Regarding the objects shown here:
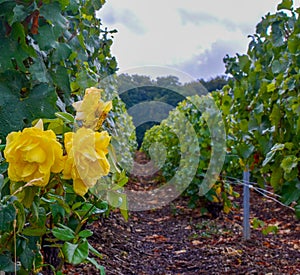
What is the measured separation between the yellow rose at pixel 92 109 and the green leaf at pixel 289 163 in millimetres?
1688

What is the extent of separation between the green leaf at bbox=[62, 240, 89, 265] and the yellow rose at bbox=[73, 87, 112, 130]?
0.25m

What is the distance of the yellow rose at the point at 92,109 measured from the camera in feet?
3.01

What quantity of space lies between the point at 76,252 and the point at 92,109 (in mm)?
301

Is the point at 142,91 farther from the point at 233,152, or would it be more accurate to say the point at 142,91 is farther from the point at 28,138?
the point at 28,138

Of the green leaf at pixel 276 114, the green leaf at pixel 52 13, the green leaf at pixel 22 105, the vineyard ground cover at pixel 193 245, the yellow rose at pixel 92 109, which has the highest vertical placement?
the green leaf at pixel 52 13

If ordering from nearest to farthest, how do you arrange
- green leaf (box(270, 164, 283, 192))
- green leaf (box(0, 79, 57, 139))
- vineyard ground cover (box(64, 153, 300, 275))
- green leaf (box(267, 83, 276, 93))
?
green leaf (box(0, 79, 57, 139)), green leaf (box(270, 164, 283, 192)), green leaf (box(267, 83, 276, 93)), vineyard ground cover (box(64, 153, 300, 275))

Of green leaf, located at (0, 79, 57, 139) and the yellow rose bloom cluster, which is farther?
green leaf, located at (0, 79, 57, 139)

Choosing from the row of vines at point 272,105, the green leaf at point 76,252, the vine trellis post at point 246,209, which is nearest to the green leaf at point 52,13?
the green leaf at point 76,252

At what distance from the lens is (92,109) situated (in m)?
0.92

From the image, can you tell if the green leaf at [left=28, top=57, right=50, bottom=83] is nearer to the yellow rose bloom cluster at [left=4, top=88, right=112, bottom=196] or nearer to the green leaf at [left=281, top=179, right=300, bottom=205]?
the yellow rose bloom cluster at [left=4, top=88, right=112, bottom=196]

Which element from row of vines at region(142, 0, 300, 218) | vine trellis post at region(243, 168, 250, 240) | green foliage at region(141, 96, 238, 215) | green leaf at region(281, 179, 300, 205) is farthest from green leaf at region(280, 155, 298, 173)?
green foliage at region(141, 96, 238, 215)

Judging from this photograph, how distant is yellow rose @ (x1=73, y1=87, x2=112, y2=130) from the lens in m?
0.92

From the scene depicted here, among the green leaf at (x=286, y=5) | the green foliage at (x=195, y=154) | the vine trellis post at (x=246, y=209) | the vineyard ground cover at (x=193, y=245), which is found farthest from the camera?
the green foliage at (x=195, y=154)

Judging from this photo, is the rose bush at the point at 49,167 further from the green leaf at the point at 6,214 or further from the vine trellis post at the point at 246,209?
the vine trellis post at the point at 246,209
